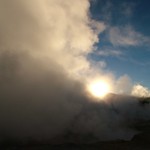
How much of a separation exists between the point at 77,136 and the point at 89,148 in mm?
4337

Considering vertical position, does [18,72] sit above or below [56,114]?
above

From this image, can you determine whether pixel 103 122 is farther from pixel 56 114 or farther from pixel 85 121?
pixel 56 114

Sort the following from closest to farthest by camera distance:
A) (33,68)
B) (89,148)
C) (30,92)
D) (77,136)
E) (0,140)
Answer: (89,148) → (0,140) → (77,136) → (30,92) → (33,68)

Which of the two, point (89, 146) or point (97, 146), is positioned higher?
point (97, 146)

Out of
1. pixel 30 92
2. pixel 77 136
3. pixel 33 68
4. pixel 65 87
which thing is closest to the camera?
pixel 77 136

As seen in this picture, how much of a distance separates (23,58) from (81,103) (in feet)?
21.3

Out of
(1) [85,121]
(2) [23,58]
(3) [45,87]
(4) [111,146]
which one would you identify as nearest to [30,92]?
(3) [45,87]

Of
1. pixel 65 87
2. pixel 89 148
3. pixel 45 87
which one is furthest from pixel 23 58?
pixel 89 148

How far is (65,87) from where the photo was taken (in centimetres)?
2628

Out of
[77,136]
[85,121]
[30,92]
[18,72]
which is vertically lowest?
[77,136]

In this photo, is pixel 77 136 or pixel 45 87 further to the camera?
pixel 45 87

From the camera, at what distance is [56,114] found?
76.3ft

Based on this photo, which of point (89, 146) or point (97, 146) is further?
point (97, 146)

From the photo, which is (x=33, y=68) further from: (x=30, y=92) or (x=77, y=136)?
(x=77, y=136)
